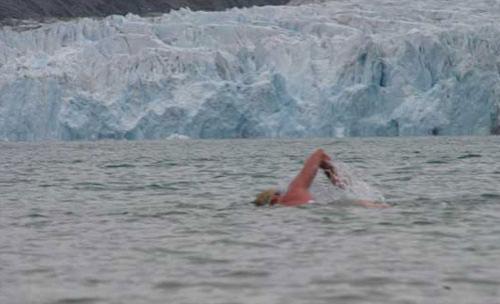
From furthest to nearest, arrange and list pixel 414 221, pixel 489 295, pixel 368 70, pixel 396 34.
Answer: pixel 396 34
pixel 368 70
pixel 414 221
pixel 489 295

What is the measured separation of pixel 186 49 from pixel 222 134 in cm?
491

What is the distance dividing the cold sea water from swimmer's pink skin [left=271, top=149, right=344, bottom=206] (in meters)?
0.16

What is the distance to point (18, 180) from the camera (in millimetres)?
21719

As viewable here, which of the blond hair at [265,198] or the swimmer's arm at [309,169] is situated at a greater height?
the swimmer's arm at [309,169]

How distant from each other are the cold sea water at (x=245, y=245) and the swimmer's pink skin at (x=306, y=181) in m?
0.16

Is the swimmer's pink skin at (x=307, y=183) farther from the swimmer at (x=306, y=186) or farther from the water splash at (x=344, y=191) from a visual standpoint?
the water splash at (x=344, y=191)

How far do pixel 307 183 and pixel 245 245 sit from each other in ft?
9.45

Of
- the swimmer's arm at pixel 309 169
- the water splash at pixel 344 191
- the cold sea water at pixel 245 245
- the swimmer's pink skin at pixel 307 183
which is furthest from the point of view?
the water splash at pixel 344 191

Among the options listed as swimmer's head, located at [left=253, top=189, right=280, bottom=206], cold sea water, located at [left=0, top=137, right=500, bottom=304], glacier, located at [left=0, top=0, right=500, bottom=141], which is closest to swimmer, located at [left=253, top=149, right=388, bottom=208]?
swimmer's head, located at [left=253, top=189, right=280, bottom=206]

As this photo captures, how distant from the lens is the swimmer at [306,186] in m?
11.4

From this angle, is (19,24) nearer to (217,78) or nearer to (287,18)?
(287,18)

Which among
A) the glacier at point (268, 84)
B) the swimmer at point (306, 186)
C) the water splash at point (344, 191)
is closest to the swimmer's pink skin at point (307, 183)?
the swimmer at point (306, 186)

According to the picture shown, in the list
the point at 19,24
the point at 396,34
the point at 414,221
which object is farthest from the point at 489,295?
the point at 19,24

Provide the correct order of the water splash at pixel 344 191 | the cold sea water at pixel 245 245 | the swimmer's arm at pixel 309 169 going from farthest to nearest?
the water splash at pixel 344 191
the swimmer's arm at pixel 309 169
the cold sea water at pixel 245 245
